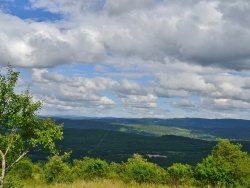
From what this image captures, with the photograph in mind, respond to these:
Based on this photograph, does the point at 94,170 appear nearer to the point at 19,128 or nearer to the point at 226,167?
the point at 226,167

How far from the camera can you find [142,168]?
96.4 meters

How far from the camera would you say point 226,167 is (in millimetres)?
78812

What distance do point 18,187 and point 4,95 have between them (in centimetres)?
602

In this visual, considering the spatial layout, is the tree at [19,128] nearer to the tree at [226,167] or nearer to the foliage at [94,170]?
the tree at [226,167]

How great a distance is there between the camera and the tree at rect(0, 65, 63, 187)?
20.7 m

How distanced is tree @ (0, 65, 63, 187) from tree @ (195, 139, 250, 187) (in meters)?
49.8

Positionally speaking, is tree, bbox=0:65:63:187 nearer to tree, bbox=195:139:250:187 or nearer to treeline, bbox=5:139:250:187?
treeline, bbox=5:139:250:187

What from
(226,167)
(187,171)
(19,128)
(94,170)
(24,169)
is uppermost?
(19,128)

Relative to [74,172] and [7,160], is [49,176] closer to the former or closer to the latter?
[74,172]

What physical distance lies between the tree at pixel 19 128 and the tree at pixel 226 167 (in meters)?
49.8

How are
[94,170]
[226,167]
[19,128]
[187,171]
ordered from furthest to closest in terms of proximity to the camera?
[94,170] < [187,171] < [226,167] < [19,128]

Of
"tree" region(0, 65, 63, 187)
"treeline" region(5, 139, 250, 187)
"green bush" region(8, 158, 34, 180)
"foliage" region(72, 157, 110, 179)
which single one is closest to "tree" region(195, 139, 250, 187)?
"treeline" region(5, 139, 250, 187)

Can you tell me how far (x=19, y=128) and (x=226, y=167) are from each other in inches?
2651

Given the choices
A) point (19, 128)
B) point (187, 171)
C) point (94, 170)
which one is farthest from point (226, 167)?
point (19, 128)
